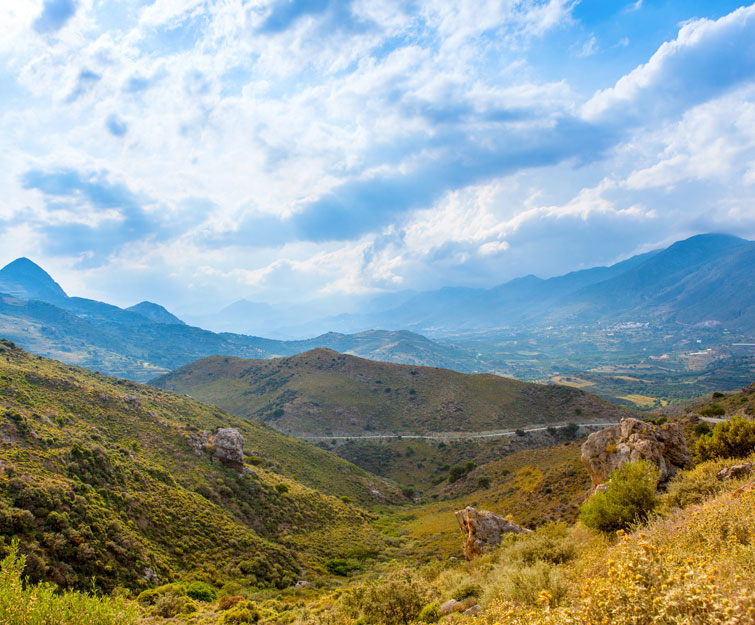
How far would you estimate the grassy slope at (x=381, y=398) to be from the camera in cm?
9094

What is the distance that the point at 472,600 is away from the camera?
11258 mm

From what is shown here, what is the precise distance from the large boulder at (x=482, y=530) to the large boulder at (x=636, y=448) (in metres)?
6.45

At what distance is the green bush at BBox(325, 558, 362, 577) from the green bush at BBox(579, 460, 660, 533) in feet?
66.2

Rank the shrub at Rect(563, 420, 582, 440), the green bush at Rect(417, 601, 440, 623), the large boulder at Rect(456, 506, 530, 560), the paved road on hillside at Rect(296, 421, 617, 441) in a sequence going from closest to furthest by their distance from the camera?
1. the green bush at Rect(417, 601, 440, 623)
2. the large boulder at Rect(456, 506, 530, 560)
3. the shrub at Rect(563, 420, 582, 440)
4. the paved road on hillside at Rect(296, 421, 617, 441)

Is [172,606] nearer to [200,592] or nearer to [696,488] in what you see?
[200,592]

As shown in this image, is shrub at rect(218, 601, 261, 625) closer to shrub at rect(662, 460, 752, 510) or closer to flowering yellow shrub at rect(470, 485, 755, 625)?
flowering yellow shrub at rect(470, 485, 755, 625)

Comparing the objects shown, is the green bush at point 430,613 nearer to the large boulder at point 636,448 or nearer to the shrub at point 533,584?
the shrub at point 533,584

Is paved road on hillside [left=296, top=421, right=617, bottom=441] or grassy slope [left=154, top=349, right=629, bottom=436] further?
grassy slope [left=154, top=349, right=629, bottom=436]

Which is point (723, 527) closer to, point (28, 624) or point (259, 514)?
point (28, 624)

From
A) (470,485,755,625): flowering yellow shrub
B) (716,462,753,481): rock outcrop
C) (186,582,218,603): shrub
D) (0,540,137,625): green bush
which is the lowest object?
(186,582,218,603): shrub

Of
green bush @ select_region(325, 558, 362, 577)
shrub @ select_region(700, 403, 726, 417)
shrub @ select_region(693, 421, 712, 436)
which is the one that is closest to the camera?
green bush @ select_region(325, 558, 362, 577)

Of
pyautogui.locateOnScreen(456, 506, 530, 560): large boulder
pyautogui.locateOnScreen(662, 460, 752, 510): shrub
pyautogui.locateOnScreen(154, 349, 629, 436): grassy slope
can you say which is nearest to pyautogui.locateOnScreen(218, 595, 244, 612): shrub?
pyautogui.locateOnScreen(456, 506, 530, 560): large boulder

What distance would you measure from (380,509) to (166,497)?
30639mm

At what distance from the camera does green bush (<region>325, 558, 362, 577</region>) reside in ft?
88.5
